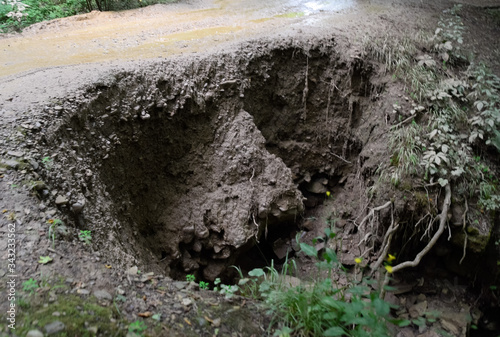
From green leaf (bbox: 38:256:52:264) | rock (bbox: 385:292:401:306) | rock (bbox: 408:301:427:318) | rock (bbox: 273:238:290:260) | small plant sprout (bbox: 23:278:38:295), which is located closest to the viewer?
small plant sprout (bbox: 23:278:38:295)

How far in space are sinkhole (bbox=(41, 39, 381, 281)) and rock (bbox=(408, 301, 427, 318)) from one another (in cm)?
188

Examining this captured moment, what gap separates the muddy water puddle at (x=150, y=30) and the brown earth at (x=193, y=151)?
0.17 feet

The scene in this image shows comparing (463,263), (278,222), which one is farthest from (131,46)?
(463,263)

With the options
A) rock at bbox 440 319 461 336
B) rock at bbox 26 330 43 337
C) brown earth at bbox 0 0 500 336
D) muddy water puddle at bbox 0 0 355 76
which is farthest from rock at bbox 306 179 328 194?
rock at bbox 26 330 43 337

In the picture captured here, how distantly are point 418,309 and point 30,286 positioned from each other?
436 centimetres

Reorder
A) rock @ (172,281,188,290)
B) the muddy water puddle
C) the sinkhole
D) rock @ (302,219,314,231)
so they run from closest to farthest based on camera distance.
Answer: rock @ (172,281,188,290)
the sinkhole
the muddy water puddle
rock @ (302,219,314,231)

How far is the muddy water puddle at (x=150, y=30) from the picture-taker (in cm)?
504

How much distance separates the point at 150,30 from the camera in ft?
20.1

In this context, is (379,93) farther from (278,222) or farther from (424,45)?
(278,222)

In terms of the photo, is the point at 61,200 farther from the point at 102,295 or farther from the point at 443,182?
the point at 443,182

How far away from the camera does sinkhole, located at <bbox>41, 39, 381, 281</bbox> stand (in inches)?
146

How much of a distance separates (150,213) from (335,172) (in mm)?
3201

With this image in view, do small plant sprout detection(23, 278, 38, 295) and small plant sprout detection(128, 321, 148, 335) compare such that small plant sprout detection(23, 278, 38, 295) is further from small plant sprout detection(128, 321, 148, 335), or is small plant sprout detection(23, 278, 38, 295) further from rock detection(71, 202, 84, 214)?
rock detection(71, 202, 84, 214)

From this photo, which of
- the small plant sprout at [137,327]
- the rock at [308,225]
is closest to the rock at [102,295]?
the small plant sprout at [137,327]
